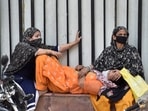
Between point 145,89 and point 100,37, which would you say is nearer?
point 145,89

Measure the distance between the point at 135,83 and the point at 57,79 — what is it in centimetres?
107

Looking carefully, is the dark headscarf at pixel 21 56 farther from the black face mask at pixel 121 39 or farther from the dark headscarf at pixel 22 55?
the black face mask at pixel 121 39

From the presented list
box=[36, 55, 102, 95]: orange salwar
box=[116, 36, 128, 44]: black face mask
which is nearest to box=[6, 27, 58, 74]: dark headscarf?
box=[36, 55, 102, 95]: orange salwar

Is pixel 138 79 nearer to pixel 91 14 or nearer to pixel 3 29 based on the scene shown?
pixel 91 14

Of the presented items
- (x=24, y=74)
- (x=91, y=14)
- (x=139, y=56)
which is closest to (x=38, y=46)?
(x=24, y=74)

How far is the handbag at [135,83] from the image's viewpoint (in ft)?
20.9

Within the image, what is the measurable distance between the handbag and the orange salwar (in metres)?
0.36

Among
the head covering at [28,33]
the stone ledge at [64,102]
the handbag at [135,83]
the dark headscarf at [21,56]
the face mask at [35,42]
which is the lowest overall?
the stone ledge at [64,102]

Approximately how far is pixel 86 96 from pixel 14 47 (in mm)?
1433

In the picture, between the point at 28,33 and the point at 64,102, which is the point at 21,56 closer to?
the point at 28,33

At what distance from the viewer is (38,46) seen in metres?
6.88

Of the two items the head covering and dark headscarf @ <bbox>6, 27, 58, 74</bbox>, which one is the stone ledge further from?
the head covering

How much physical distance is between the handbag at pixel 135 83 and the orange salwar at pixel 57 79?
1.19 feet

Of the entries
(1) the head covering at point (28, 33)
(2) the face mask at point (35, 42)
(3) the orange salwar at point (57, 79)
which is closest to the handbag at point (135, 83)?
(3) the orange salwar at point (57, 79)
